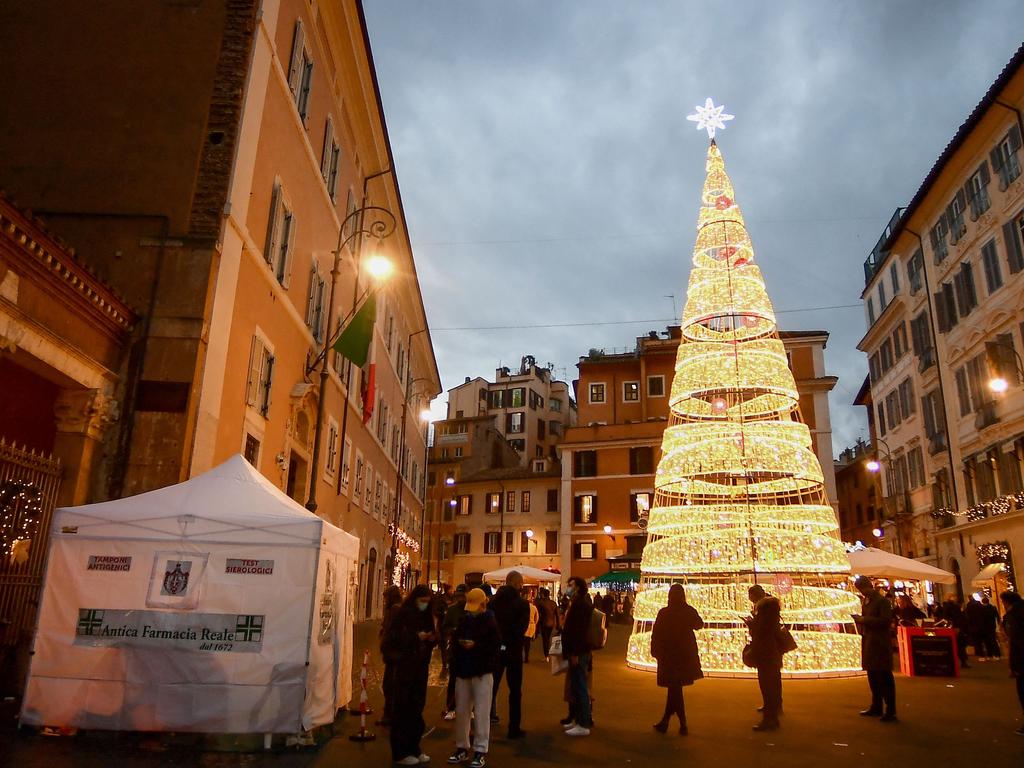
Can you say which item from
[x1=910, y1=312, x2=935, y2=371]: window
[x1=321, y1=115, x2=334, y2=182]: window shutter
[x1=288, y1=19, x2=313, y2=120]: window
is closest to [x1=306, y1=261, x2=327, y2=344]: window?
[x1=321, y1=115, x2=334, y2=182]: window shutter

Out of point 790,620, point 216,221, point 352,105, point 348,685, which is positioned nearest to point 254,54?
point 216,221

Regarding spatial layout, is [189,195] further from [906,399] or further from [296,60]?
[906,399]

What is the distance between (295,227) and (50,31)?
17.0 feet

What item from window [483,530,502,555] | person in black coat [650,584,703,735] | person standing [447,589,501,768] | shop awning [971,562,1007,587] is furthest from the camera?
window [483,530,502,555]

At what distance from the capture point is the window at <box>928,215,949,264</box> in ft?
86.4

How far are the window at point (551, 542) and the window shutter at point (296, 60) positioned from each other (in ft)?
123

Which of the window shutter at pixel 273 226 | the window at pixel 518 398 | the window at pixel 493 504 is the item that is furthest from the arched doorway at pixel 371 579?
the window at pixel 518 398

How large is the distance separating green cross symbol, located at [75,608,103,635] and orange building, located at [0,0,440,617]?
10.5 ft

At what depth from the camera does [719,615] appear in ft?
42.6

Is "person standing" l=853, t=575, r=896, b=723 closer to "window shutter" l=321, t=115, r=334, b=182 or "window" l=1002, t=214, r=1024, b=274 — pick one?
"window shutter" l=321, t=115, r=334, b=182

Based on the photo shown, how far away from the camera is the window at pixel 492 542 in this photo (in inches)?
1991

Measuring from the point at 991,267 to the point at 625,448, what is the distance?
78.1ft

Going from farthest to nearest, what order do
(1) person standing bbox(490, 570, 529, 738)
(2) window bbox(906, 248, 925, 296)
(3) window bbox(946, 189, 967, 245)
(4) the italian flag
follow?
1. (2) window bbox(906, 248, 925, 296)
2. (3) window bbox(946, 189, 967, 245)
3. (4) the italian flag
4. (1) person standing bbox(490, 570, 529, 738)

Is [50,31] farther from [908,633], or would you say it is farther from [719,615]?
[908,633]
